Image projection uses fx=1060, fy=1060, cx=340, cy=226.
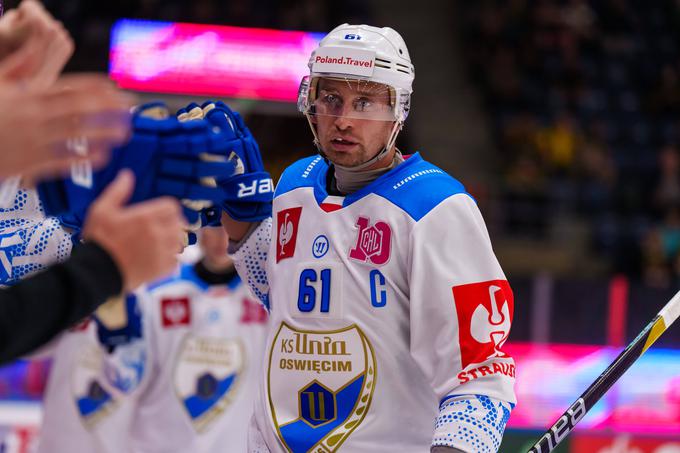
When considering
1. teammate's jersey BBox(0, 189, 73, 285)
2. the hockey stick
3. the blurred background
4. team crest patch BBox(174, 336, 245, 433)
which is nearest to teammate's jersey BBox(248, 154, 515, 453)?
the hockey stick

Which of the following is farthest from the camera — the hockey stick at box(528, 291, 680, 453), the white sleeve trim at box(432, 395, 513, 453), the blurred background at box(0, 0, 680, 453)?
the blurred background at box(0, 0, 680, 453)

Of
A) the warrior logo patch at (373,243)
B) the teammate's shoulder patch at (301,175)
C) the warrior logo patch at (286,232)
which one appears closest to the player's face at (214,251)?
the teammate's shoulder patch at (301,175)

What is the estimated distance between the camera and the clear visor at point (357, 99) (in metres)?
2.64

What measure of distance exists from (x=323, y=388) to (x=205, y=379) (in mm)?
2004

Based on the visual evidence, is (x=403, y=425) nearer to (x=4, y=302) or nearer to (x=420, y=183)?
(x=420, y=183)

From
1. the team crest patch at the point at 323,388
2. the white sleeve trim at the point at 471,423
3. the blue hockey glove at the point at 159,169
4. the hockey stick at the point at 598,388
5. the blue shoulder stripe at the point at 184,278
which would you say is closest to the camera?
the blue hockey glove at the point at 159,169

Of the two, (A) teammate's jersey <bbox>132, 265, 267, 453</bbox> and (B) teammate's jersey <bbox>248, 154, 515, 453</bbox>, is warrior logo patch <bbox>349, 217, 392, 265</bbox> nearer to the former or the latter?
(B) teammate's jersey <bbox>248, 154, 515, 453</bbox>

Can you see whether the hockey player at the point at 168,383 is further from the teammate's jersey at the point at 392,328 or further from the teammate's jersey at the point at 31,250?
the teammate's jersey at the point at 392,328

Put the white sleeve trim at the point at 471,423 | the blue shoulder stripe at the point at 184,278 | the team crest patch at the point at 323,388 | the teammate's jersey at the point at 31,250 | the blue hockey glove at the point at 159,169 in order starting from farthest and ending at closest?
1. the blue shoulder stripe at the point at 184,278
2. the teammate's jersey at the point at 31,250
3. the team crest patch at the point at 323,388
4. the white sleeve trim at the point at 471,423
5. the blue hockey glove at the point at 159,169

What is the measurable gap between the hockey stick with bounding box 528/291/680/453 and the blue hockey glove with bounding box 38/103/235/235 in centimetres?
115

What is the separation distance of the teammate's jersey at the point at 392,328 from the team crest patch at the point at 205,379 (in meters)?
1.83

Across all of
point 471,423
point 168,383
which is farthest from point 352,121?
point 168,383

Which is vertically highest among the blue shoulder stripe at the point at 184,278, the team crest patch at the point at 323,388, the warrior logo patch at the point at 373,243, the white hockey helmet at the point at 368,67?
the white hockey helmet at the point at 368,67

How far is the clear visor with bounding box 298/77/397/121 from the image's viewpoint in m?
2.64
